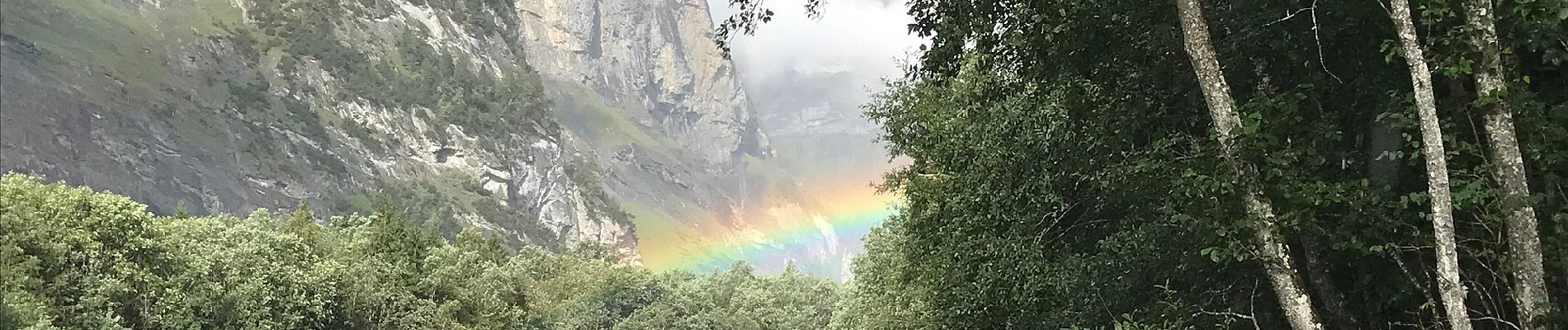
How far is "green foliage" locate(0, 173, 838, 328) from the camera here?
10953 mm

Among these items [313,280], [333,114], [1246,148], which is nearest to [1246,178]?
[1246,148]

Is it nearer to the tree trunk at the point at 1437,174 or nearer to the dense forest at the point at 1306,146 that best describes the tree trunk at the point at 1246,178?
the dense forest at the point at 1306,146

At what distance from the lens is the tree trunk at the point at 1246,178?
17.7 feet

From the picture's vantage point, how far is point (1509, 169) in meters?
4.93

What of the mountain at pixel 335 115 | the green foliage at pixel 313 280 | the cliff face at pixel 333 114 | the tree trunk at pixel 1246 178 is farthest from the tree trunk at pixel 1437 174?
the cliff face at pixel 333 114

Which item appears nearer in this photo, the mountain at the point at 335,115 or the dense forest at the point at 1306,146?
the dense forest at the point at 1306,146

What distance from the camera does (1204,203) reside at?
564 centimetres

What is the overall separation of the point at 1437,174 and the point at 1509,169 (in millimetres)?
336

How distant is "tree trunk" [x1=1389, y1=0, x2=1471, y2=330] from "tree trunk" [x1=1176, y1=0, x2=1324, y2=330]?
2.10ft

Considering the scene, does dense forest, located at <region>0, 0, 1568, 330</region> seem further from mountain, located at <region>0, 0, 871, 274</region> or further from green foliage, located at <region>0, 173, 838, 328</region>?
mountain, located at <region>0, 0, 871, 274</region>

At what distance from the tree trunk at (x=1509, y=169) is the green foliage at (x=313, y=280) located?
7076mm

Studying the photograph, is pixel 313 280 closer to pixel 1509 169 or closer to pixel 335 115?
pixel 1509 169

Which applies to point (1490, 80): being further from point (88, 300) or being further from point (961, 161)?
point (88, 300)

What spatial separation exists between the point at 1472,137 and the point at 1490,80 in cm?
54
